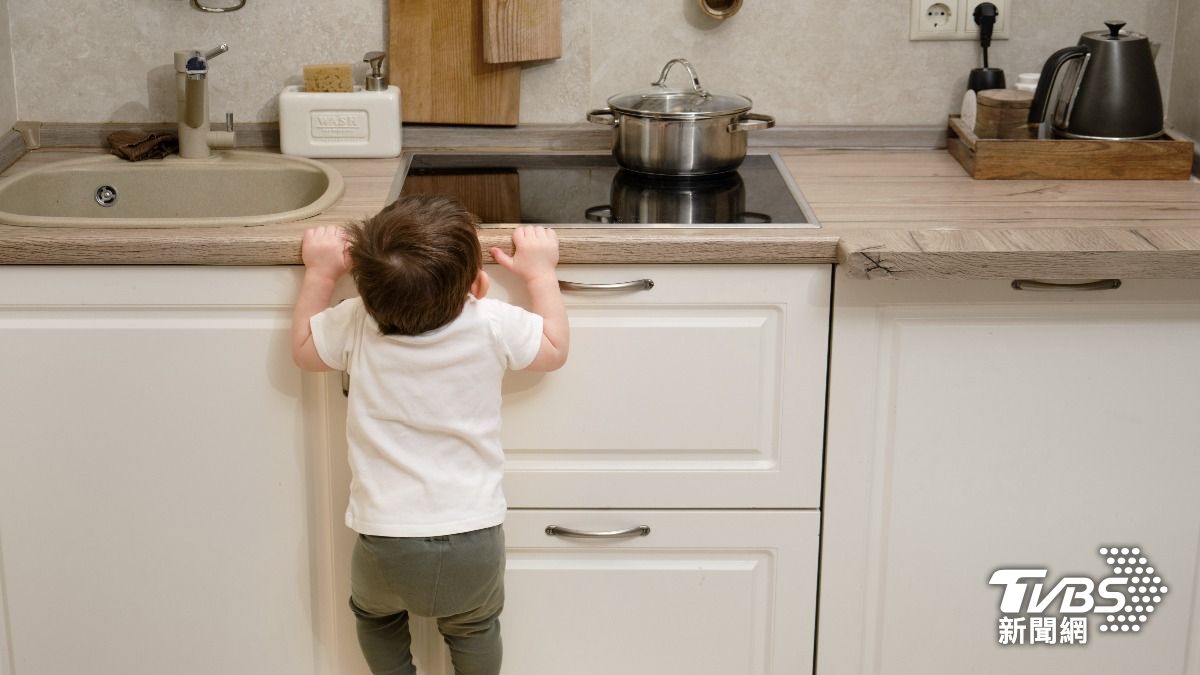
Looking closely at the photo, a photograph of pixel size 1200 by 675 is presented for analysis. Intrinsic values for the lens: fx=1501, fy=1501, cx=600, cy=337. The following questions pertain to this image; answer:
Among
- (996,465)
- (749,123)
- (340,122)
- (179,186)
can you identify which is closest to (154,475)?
(179,186)

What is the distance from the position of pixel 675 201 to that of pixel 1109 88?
69 centimetres

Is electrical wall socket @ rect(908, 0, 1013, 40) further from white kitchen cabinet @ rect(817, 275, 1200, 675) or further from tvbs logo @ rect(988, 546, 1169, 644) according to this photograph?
tvbs logo @ rect(988, 546, 1169, 644)

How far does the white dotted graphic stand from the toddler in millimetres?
853

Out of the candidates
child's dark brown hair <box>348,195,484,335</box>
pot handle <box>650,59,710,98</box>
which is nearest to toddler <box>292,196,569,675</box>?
child's dark brown hair <box>348,195,484,335</box>

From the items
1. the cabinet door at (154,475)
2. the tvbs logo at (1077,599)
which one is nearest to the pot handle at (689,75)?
the cabinet door at (154,475)

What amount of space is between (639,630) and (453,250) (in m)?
0.68

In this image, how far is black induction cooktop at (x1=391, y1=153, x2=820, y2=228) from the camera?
80.1 inches

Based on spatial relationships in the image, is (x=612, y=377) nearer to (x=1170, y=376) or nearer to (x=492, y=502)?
(x=492, y=502)

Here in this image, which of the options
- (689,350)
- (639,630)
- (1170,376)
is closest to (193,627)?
(639,630)

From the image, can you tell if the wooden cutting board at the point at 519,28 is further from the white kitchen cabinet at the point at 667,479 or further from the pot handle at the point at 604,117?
the white kitchen cabinet at the point at 667,479

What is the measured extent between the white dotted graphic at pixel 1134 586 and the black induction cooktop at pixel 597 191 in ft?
2.12

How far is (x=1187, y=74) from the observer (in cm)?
240

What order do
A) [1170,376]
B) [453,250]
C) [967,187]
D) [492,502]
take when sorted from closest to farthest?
[453,250], [492,502], [1170,376], [967,187]

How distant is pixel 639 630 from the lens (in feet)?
7.00
